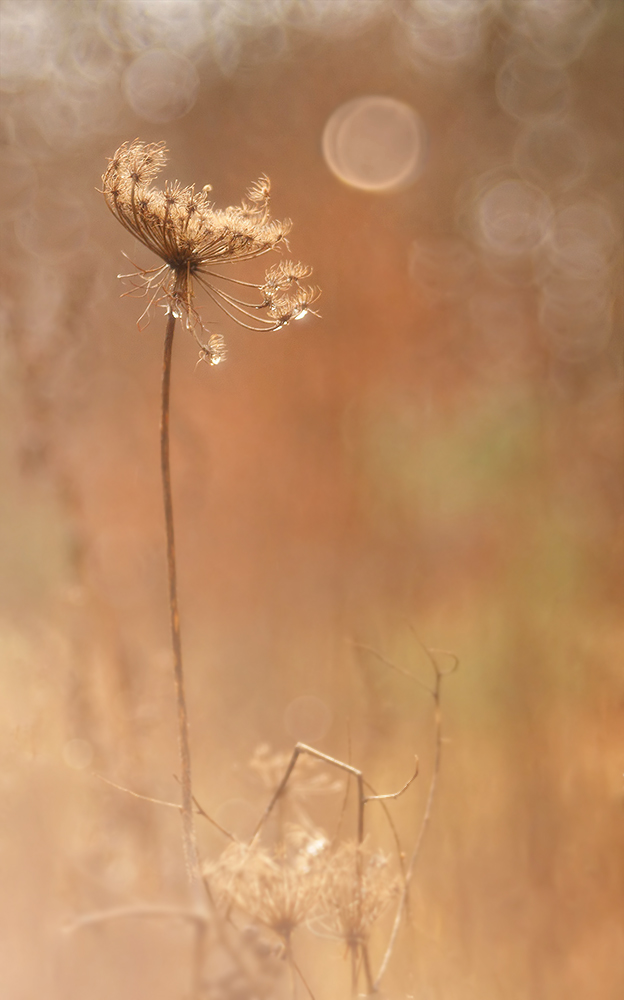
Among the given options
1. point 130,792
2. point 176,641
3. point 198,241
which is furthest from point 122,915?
point 198,241

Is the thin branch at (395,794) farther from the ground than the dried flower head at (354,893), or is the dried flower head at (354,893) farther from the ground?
the thin branch at (395,794)

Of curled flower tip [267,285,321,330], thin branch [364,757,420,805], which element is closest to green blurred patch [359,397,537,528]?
curled flower tip [267,285,321,330]

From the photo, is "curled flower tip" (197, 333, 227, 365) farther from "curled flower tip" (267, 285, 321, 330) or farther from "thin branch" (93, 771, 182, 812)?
"thin branch" (93, 771, 182, 812)

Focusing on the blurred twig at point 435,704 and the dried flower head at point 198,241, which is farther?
the blurred twig at point 435,704

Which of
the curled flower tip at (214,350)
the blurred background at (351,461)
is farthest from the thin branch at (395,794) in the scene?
the curled flower tip at (214,350)

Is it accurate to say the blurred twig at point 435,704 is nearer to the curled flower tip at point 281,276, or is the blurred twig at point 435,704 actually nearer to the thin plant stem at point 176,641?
the thin plant stem at point 176,641

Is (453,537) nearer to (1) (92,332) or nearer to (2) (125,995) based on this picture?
(1) (92,332)

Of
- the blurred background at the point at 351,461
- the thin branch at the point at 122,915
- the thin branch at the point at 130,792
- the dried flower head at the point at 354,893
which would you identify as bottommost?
the thin branch at the point at 122,915
